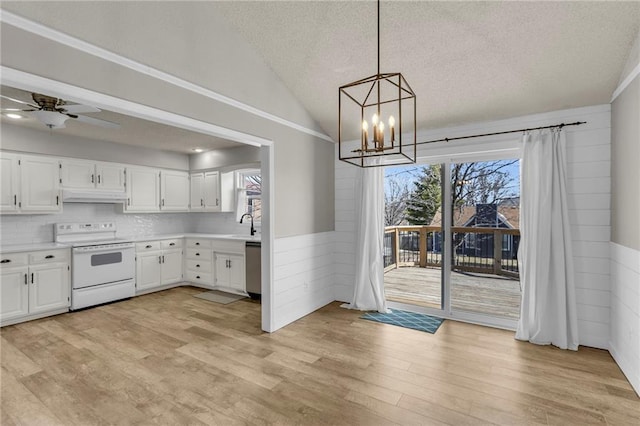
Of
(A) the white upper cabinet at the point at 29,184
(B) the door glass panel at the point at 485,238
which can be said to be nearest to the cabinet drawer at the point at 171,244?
(A) the white upper cabinet at the point at 29,184

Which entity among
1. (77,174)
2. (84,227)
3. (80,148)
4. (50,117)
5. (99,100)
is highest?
(80,148)

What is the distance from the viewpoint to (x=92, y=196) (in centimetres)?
481

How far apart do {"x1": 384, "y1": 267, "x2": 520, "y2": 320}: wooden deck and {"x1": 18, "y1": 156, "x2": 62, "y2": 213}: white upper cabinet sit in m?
5.10

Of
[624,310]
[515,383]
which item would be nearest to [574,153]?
[624,310]

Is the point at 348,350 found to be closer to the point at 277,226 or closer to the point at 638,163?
the point at 277,226

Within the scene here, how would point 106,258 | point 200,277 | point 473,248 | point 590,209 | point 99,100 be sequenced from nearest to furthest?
1. point 99,100
2. point 590,209
3. point 473,248
4. point 106,258
5. point 200,277

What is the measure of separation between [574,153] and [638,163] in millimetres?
905

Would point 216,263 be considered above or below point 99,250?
below

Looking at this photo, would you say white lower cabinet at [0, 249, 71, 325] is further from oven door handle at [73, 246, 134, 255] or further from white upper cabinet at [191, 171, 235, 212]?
white upper cabinet at [191, 171, 235, 212]

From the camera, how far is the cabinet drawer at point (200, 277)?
18.2 ft

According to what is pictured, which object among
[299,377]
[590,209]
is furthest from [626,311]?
[299,377]

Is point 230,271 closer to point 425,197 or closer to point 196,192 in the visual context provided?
point 196,192

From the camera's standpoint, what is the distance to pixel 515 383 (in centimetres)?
253

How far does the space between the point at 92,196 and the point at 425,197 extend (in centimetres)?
500
